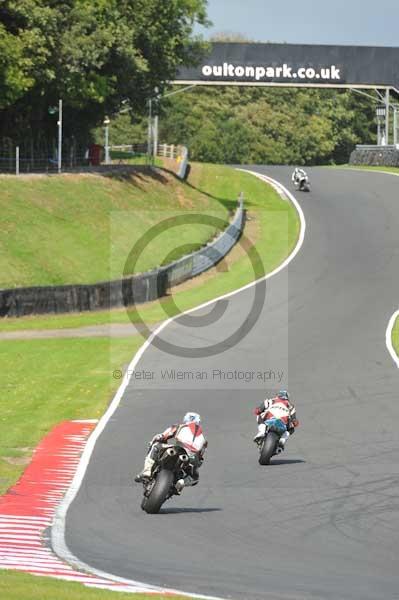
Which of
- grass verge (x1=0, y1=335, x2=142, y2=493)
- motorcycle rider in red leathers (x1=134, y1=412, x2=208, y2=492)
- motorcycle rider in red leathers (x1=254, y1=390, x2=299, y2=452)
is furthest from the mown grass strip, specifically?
motorcycle rider in red leathers (x1=134, y1=412, x2=208, y2=492)

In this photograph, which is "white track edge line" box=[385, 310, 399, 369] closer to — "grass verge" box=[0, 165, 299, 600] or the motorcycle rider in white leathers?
"grass verge" box=[0, 165, 299, 600]

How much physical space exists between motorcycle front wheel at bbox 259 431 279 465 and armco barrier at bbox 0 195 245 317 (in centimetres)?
2199

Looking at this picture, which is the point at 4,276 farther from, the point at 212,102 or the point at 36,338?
the point at 212,102

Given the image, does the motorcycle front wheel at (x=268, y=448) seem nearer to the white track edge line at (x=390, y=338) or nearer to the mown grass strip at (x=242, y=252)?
the white track edge line at (x=390, y=338)

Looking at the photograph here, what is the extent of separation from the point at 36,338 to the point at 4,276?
926 cm

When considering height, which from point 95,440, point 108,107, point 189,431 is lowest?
point 95,440

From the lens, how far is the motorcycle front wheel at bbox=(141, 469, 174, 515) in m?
16.2

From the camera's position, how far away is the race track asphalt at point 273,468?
1318cm

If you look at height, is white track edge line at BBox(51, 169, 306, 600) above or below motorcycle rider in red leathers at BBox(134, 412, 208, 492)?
below

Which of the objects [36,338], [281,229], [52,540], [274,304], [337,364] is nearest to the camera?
[52,540]

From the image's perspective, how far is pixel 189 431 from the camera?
1670cm

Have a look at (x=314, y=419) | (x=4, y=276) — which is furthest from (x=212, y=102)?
(x=314, y=419)

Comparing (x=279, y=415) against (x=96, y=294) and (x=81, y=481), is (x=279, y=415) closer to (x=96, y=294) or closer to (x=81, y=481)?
(x=81, y=481)

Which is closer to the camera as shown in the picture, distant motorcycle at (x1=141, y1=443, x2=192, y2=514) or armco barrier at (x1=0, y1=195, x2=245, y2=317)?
distant motorcycle at (x1=141, y1=443, x2=192, y2=514)
